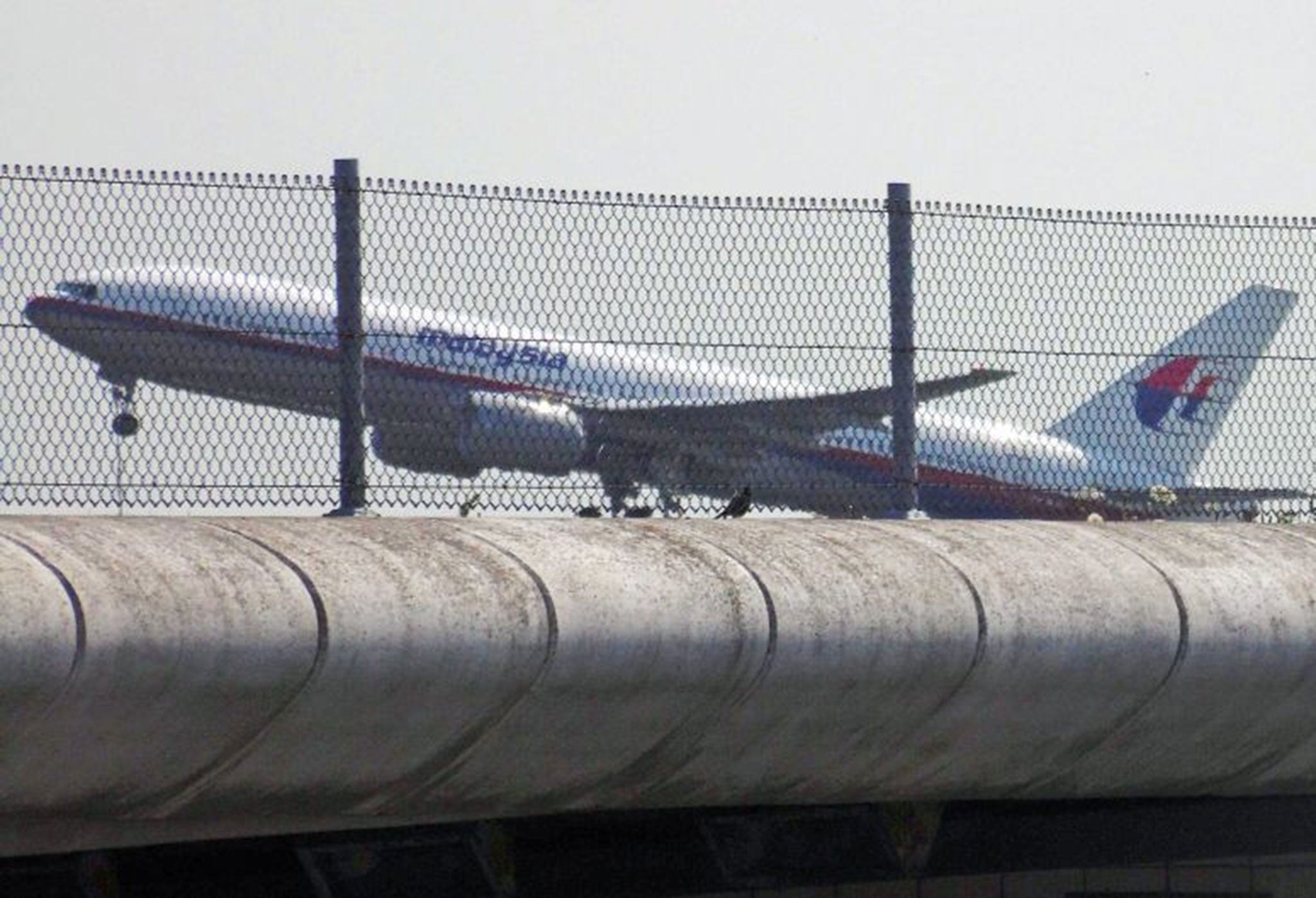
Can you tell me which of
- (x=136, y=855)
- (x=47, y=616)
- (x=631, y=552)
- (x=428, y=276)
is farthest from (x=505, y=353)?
(x=47, y=616)

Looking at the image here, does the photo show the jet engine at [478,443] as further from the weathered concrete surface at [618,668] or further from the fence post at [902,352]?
the fence post at [902,352]

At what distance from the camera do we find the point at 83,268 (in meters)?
9.96

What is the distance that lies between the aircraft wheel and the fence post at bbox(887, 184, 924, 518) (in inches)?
120

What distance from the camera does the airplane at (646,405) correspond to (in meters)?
10.2

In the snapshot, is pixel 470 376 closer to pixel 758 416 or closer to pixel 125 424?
pixel 758 416

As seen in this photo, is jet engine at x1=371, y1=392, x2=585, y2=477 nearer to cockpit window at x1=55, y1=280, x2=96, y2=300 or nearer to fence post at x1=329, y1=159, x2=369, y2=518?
fence post at x1=329, y1=159, x2=369, y2=518

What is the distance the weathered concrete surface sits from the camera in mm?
8109

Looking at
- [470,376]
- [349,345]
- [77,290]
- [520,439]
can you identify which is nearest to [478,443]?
[520,439]

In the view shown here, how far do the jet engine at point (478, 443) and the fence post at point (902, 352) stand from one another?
127 centimetres

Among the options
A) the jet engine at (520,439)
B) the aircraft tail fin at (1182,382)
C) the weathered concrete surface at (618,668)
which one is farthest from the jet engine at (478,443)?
the aircraft tail fin at (1182,382)

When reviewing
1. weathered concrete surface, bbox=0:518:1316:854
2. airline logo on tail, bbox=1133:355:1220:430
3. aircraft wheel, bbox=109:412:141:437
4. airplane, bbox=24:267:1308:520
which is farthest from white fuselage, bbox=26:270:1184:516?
weathered concrete surface, bbox=0:518:1316:854

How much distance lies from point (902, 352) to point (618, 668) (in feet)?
8.23

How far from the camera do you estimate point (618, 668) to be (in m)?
9.10

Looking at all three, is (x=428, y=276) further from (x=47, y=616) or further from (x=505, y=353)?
(x=47, y=616)
